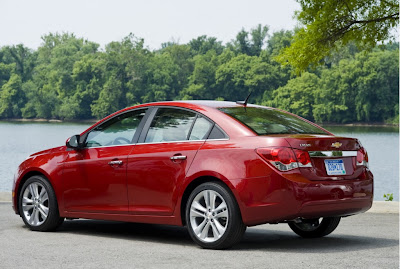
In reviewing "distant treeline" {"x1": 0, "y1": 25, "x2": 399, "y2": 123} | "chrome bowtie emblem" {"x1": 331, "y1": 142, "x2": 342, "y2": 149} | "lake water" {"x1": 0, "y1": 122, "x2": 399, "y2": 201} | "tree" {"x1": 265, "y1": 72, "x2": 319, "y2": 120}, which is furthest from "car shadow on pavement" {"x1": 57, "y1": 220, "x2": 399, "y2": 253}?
"tree" {"x1": 265, "y1": 72, "x2": 319, "y2": 120}

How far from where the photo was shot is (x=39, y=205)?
902cm

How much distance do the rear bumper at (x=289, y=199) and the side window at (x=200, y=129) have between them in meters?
0.84

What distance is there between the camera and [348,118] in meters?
107

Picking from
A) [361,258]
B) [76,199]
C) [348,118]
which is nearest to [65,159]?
[76,199]

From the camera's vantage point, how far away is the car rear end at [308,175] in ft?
23.1

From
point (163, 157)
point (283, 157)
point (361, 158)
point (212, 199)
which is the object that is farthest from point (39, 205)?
point (361, 158)

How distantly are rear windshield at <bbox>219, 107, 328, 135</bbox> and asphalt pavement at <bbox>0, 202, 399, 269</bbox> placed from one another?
3.85ft

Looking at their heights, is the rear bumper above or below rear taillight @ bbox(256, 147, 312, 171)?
below

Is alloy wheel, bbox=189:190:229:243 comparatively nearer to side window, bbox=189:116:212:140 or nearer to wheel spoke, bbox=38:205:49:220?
side window, bbox=189:116:212:140

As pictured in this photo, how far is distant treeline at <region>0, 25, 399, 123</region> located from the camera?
342 feet

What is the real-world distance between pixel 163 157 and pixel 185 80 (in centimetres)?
12810

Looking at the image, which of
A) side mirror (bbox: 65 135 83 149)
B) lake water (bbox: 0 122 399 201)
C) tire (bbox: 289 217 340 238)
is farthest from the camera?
lake water (bbox: 0 122 399 201)

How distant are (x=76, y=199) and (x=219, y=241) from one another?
2144 millimetres

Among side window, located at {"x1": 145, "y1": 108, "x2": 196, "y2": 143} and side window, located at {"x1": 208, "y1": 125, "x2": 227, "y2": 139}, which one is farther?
side window, located at {"x1": 145, "y1": 108, "x2": 196, "y2": 143}
